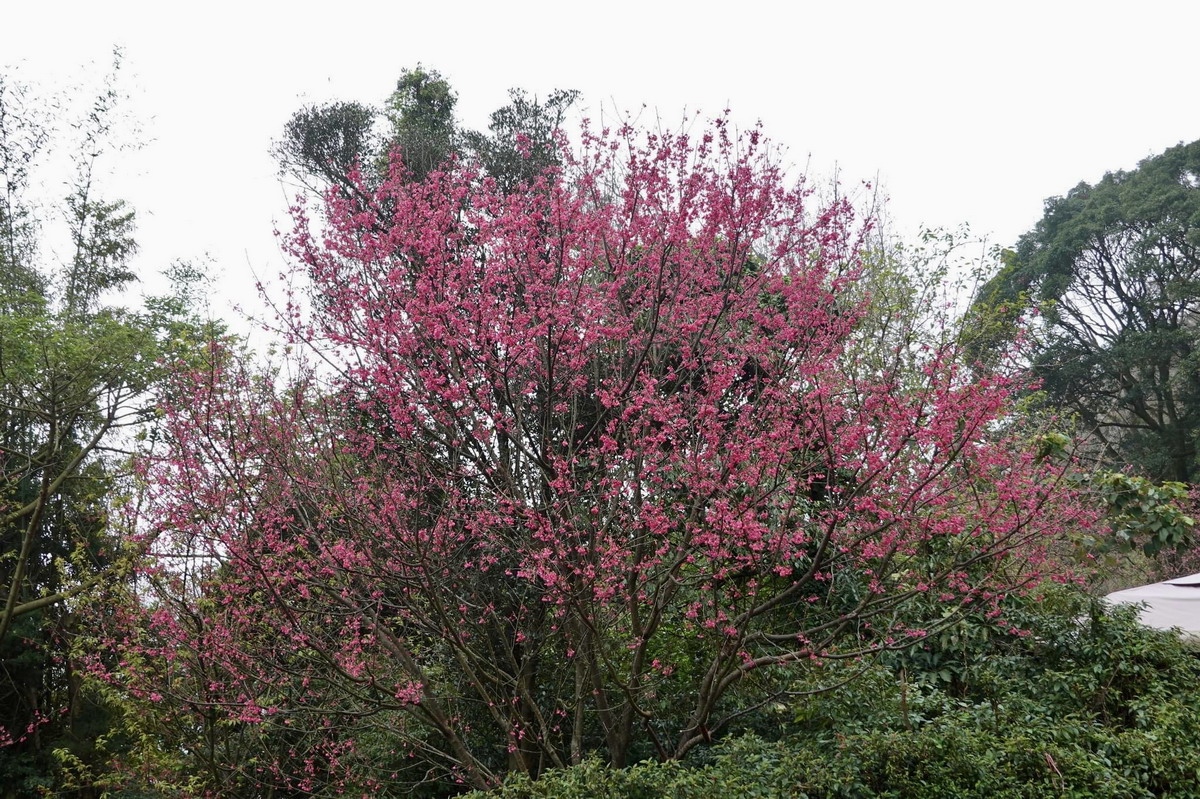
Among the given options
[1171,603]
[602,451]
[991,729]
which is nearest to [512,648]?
[602,451]

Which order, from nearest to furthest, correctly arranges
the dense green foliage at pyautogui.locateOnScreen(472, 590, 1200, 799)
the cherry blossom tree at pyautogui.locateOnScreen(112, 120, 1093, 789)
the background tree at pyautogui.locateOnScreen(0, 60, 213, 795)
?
the dense green foliage at pyautogui.locateOnScreen(472, 590, 1200, 799) < the cherry blossom tree at pyautogui.locateOnScreen(112, 120, 1093, 789) < the background tree at pyautogui.locateOnScreen(0, 60, 213, 795)

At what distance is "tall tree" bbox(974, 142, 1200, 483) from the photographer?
18625 mm

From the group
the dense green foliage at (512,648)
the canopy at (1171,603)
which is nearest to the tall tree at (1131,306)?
the dense green foliage at (512,648)

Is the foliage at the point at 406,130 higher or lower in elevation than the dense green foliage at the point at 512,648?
higher

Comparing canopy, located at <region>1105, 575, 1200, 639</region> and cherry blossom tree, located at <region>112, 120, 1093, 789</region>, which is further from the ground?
cherry blossom tree, located at <region>112, 120, 1093, 789</region>

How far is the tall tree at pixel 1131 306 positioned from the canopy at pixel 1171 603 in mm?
12541

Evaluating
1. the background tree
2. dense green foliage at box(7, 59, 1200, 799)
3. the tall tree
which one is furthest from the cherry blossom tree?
the tall tree

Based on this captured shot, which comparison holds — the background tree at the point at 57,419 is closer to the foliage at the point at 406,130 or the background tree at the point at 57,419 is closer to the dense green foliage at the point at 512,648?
the dense green foliage at the point at 512,648

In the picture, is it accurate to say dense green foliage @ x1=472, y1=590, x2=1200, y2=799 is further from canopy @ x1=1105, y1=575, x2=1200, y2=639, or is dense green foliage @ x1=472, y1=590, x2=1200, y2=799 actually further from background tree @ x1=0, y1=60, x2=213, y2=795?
background tree @ x1=0, y1=60, x2=213, y2=795

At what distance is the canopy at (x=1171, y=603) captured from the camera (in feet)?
19.3

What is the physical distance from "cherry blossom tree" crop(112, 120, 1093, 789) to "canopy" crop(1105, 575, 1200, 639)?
1.09 meters

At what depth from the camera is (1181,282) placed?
723 inches

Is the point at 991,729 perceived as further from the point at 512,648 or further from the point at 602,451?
the point at 512,648

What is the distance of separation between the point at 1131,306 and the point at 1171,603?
16876mm
